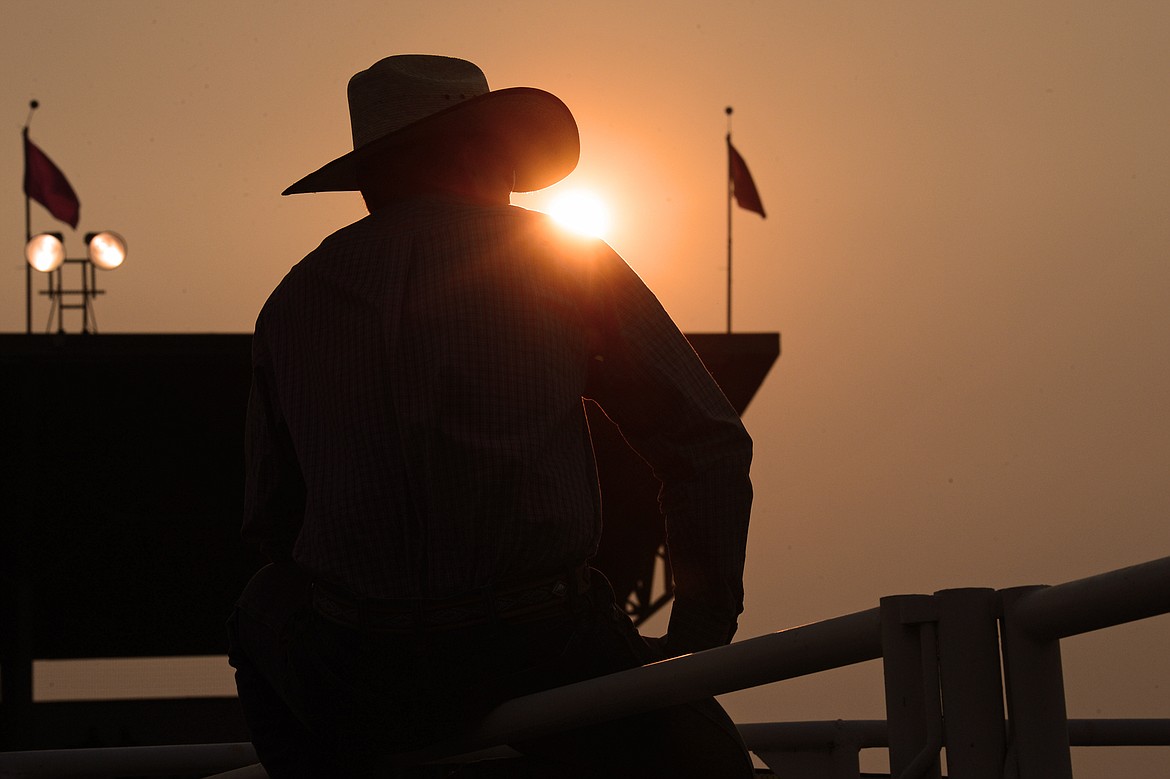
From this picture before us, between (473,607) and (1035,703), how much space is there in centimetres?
95

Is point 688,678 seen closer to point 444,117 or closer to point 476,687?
point 476,687

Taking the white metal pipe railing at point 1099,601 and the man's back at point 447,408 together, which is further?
the man's back at point 447,408

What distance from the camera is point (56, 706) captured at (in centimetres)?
3547

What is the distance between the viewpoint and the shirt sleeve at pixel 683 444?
7.79ft

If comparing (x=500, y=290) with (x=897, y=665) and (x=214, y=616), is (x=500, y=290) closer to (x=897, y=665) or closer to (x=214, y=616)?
(x=897, y=665)

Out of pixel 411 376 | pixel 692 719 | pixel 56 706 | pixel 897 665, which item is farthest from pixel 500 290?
pixel 56 706

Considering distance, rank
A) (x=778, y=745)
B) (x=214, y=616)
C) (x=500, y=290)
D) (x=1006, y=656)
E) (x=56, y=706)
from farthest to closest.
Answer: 1. (x=214, y=616)
2. (x=56, y=706)
3. (x=778, y=745)
4. (x=500, y=290)
5. (x=1006, y=656)

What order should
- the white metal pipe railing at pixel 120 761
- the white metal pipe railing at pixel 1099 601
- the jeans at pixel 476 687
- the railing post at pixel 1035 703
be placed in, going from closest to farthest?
the white metal pipe railing at pixel 1099 601 < the railing post at pixel 1035 703 < the jeans at pixel 476 687 < the white metal pipe railing at pixel 120 761

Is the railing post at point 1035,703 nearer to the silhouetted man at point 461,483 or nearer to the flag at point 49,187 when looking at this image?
the silhouetted man at point 461,483

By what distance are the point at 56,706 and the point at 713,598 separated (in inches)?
1411

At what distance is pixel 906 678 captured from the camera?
1.64 m

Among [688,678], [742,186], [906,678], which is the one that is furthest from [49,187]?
[906,678]

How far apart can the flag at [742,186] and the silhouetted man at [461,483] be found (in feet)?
82.5

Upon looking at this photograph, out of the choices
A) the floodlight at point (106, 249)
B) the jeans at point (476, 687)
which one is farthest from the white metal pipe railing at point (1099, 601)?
the floodlight at point (106, 249)
